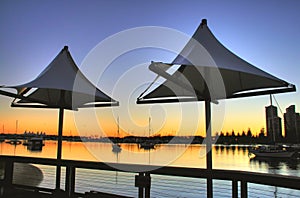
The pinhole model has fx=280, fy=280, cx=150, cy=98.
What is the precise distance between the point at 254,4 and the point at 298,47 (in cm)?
296

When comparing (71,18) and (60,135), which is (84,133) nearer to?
(60,135)

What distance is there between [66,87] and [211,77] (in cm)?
196

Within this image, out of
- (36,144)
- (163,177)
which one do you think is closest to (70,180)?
(163,177)

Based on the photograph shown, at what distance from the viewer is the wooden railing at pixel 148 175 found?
5.52 ft

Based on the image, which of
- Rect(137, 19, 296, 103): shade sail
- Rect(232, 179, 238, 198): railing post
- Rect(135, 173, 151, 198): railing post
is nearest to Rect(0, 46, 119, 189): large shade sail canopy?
Rect(137, 19, 296, 103): shade sail

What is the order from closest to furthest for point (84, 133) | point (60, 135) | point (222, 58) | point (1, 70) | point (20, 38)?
1. point (222, 58)
2. point (84, 133)
3. point (60, 135)
4. point (20, 38)
5. point (1, 70)

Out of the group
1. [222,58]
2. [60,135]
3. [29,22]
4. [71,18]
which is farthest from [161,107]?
[29,22]

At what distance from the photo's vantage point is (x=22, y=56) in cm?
827

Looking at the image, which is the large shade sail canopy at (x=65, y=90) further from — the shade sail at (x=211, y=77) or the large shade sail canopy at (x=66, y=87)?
the shade sail at (x=211, y=77)

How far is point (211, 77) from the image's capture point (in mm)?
3248

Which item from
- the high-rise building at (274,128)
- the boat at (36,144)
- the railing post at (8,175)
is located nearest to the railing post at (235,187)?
the railing post at (8,175)

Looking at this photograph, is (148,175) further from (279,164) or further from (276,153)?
(276,153)

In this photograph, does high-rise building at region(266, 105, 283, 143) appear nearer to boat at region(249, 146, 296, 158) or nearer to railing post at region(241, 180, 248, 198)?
boat at region(249, 146, 296, 158)

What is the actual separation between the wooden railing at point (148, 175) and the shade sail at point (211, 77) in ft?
2.81
